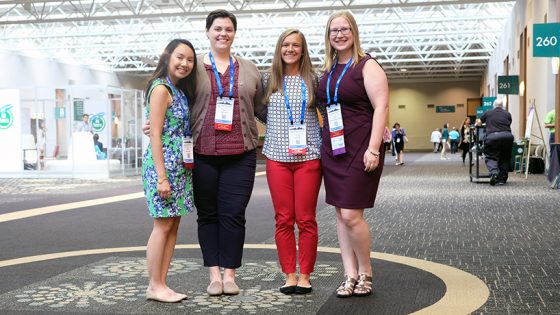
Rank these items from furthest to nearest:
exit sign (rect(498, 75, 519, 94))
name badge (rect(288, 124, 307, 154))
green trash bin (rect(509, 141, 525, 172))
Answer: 1. exit sign (rect(498, 75, 519, 94))
2. green trash bin (rect(509, 141, 525, 172))
3. name badge (rect(288, 124, 307, 154))

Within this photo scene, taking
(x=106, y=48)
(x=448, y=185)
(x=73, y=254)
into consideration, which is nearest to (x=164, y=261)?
(x=73, y=254)

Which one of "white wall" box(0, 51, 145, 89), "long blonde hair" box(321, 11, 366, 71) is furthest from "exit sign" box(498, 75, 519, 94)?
"white wall" box(0, 51, 145, 89)

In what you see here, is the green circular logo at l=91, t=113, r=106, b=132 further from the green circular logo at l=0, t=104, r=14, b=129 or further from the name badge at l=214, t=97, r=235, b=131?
the name badge at l=214, t=97, r=235, b=131

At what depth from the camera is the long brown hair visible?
4.16m

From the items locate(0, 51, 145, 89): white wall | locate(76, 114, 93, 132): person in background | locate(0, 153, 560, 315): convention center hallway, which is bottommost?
locate(0, 153, 560, 315): convention center hallway

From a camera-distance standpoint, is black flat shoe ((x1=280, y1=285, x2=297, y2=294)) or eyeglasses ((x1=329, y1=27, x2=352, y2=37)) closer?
eyeglasses ((x1=329, y1=27, x2=352, y2=37))

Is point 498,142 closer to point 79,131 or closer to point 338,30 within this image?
point 338,30

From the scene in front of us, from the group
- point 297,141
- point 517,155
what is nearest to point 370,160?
point 297,141

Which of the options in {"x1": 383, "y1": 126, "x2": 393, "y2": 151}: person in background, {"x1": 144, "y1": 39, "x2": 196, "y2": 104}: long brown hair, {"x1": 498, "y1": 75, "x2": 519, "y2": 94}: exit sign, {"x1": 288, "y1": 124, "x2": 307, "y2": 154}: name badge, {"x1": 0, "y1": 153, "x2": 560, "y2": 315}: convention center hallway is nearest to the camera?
{"x1": 0, "y1": 153, "x2": 560, "y2": 315}: convention center hallway

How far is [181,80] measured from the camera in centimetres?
426

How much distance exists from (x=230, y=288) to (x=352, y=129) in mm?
1072

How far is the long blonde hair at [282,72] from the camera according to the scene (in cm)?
432

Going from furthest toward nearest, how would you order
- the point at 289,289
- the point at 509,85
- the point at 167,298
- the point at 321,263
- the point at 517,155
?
the point at 509,85 < the point at 517,155 < the point at 321,263 < the point at 289,289 < the point at 167,298

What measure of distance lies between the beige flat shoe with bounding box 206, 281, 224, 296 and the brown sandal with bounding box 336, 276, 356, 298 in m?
0.63
